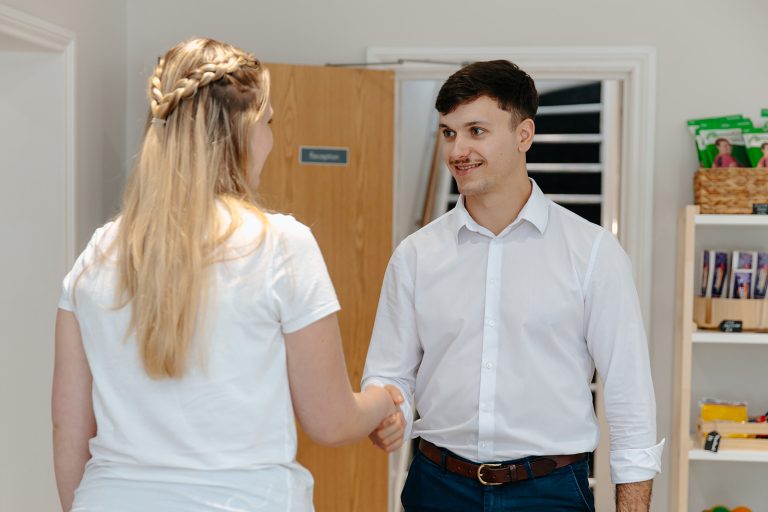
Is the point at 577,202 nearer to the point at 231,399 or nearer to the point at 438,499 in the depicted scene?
the point at 438,499

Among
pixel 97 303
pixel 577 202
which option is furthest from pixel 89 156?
pixel 577 202

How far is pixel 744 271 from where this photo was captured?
349 cm

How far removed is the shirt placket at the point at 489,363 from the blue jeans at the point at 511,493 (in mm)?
75

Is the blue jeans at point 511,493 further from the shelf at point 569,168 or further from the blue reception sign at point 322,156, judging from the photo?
the shelf at point 569,168

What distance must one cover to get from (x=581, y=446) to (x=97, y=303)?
3.64ft

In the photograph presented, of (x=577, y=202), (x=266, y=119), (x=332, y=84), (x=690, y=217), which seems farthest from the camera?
(x=577, y=202)

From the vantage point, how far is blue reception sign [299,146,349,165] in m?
3.63

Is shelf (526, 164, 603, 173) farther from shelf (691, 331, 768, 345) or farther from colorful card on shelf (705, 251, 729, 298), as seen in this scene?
shelf (691, 331, 768, 345)

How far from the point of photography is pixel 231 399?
138cm

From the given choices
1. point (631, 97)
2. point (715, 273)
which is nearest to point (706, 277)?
point (715, 273)

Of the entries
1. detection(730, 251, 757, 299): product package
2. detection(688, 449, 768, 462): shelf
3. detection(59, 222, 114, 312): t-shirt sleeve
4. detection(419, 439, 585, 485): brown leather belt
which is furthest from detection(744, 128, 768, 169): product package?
detection(59, 222, 114, 312): t-shirt sleeve

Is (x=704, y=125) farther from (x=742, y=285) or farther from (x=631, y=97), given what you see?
(x=742, y=285)

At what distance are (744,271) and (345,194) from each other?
149 centimetres

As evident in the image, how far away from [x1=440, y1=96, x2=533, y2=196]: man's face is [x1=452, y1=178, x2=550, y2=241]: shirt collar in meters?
0.06
